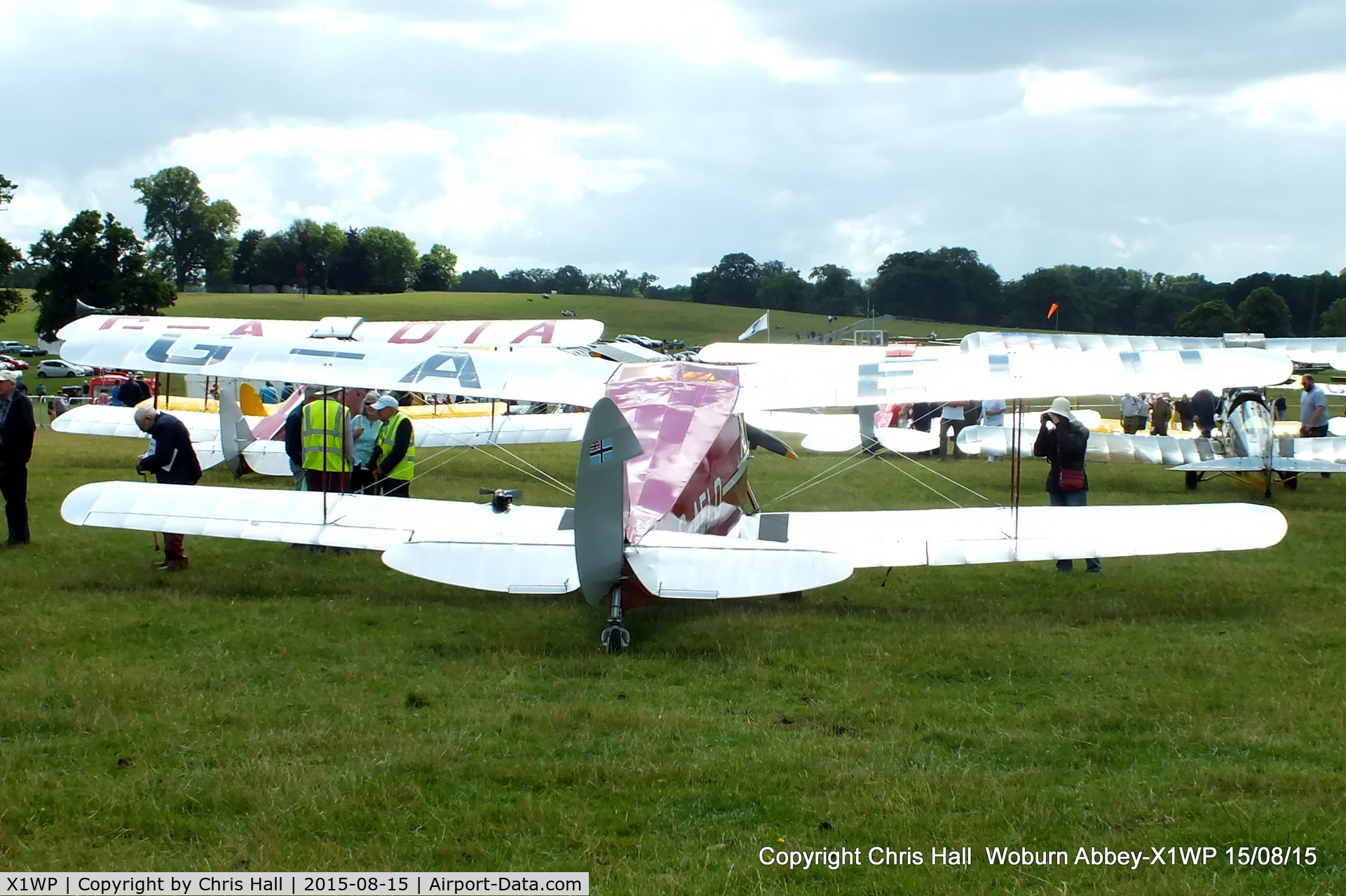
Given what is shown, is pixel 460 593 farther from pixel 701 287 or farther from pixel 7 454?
pixel 701 287

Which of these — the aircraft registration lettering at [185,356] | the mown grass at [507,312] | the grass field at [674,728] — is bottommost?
the grass field at [674,728]

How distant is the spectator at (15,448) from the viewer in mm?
9336

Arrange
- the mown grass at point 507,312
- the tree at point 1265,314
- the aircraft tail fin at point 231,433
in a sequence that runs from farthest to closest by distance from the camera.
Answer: the mown grass at point 507,312, the tree at point 1265,314, the aircraft tail fin at point 231,433

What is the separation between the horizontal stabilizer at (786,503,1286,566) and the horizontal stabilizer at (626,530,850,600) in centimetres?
124

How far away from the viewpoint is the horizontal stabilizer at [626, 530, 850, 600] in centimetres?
562

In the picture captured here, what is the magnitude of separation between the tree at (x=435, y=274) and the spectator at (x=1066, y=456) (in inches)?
3905

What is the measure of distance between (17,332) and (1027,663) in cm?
7896

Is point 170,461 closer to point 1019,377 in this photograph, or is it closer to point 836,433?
point 1019,377

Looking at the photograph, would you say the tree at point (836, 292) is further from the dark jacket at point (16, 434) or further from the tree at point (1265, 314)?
the dark jacket at point (16, 434)

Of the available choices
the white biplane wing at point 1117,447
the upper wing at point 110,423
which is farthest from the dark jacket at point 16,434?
the white biplane wing at point 1117,447

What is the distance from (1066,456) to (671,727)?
17.1 feet

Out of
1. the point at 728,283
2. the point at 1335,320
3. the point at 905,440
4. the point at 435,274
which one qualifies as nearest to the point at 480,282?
the point at 435,274

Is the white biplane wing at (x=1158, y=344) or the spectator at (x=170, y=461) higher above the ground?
the white biplane wing at (x=1158, y=344)

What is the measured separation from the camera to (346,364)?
8.08m
